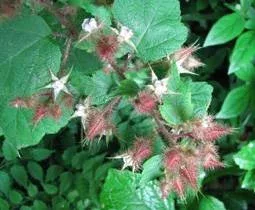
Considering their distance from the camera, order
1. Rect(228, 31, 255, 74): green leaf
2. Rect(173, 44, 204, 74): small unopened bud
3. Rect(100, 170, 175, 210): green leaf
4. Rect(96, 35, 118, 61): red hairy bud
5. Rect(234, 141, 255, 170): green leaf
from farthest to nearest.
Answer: Rect(228, 31, 255, 74): green leaf
Rect(234, 141, 255, 170): green leaf
Rect(100, 170, 175, 210): green leaf
Rect(173, 44, 204, 74): small unopened bud
Rect(96, 35, 118, 61): red hairy bud

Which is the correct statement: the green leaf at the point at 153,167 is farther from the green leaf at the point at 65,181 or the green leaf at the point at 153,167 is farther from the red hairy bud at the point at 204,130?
the green leaf at the point at 65,181

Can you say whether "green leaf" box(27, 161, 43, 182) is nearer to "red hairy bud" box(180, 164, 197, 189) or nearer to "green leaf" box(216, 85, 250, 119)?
"green leaf" box(216, 85, 250, 119)

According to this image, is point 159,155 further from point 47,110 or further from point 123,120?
point 123,120

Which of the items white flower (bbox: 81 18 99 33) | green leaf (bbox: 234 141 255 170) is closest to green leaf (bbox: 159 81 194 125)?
white flower (bbox: 81 18 99 33)

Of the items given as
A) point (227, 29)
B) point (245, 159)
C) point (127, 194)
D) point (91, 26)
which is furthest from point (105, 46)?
point (227, 29)

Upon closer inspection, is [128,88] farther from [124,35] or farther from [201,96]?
[201,96]

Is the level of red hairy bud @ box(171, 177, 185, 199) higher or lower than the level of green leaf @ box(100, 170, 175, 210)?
higher
